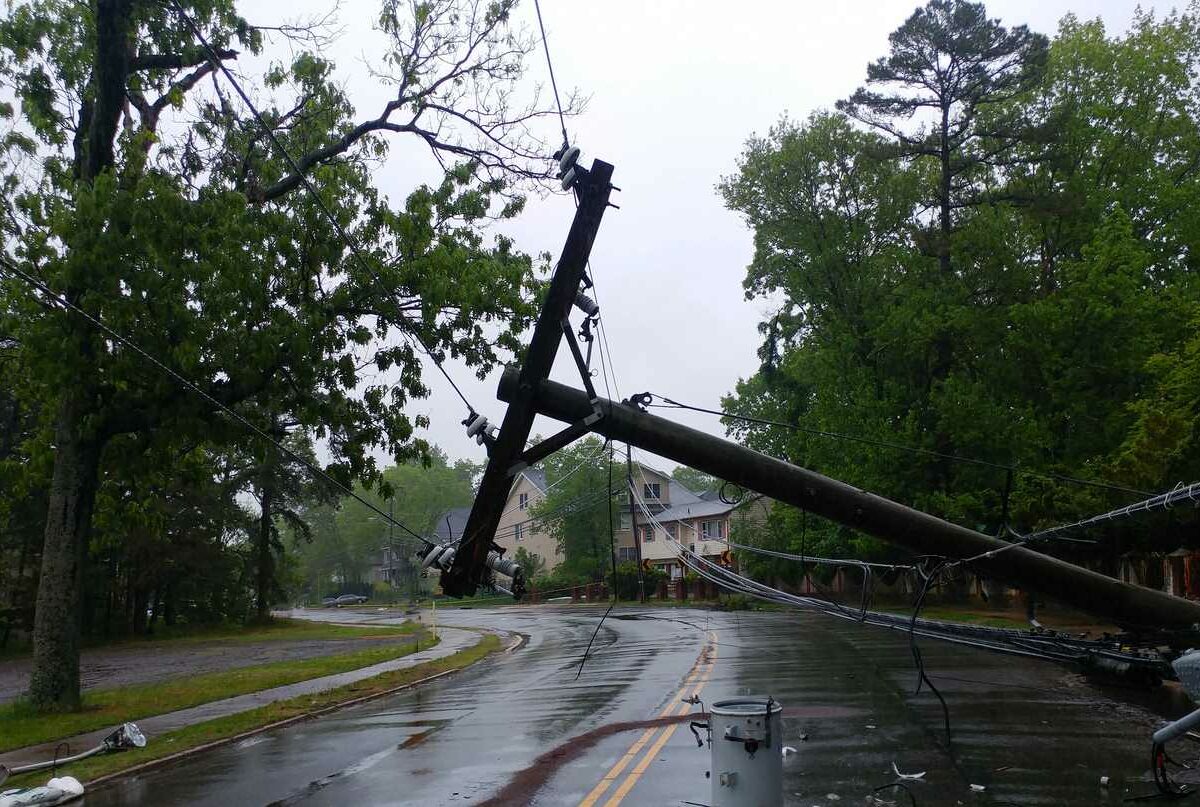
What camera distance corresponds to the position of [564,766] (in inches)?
395

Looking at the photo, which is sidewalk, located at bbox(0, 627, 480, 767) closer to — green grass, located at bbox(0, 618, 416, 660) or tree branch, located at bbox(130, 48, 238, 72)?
tree branch, located at bbox(130, 48, 238, 72)

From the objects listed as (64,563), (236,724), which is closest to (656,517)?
(64,563)

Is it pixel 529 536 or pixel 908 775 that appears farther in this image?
pixel 529 536

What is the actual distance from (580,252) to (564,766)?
5.28 metres

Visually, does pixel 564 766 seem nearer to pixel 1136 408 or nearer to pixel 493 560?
pixel 493 560

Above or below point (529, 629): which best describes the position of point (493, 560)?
above

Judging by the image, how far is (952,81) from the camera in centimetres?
3334

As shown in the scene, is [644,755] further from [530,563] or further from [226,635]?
[530,563]

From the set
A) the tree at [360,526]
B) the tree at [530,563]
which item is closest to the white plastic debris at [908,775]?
the tree at [530,563]

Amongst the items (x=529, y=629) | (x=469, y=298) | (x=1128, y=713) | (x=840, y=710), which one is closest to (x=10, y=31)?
(x=469, y=298)

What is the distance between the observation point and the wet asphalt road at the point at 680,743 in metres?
8.73

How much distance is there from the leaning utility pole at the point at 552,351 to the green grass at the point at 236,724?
566 cm

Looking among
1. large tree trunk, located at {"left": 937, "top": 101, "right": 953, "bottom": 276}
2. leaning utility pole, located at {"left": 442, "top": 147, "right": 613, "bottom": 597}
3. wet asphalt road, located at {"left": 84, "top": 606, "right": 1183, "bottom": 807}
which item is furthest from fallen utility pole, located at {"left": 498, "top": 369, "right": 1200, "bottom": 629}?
large tree trunk, located at {"left": 937, "top": 101, "right": 953, "bottom": 276}

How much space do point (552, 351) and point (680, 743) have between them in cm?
492
